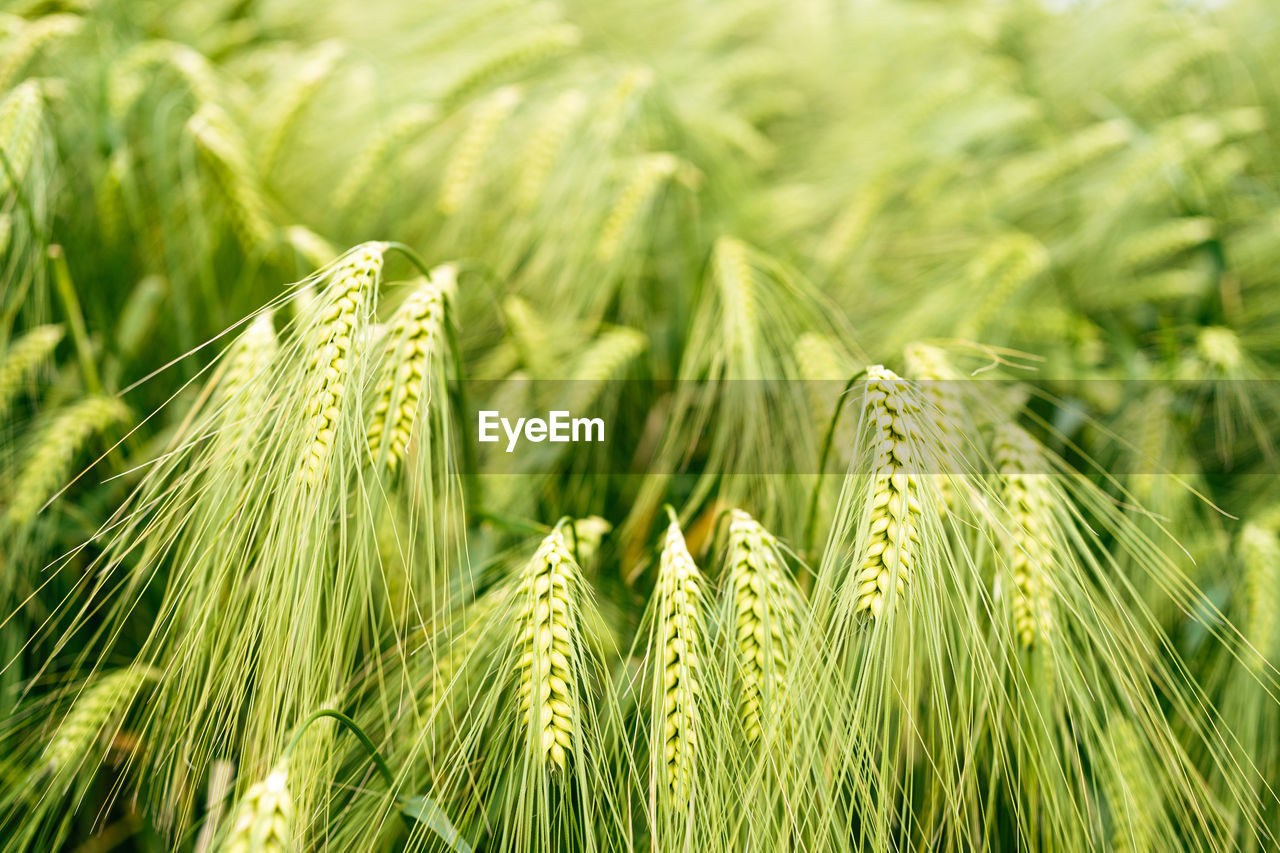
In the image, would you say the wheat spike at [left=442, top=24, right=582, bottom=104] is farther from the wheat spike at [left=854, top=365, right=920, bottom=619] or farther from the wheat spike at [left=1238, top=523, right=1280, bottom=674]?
the wheat spike at [left=1238, top=523, right=1280, bottom=674]

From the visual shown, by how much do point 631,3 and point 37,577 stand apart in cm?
182

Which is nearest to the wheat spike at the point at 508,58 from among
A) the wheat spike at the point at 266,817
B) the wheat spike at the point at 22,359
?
the wheat spike at the point at 22,359

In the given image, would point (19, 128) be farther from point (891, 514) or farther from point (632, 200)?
point (891, 514)

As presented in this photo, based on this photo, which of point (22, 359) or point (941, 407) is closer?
point (941, 407)

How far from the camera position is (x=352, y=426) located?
0.54 metres

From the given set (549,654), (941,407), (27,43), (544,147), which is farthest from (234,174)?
(941,407)

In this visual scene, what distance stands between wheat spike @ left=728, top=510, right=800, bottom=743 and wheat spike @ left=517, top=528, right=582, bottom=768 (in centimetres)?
13

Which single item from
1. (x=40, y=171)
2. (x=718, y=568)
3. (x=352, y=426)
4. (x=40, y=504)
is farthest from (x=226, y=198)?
(x=718, y=568)

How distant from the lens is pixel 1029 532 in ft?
1.95

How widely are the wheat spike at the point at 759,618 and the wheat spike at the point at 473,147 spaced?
66 cm

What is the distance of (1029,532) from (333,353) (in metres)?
0.57

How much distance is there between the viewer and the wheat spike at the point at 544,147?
1.07 m

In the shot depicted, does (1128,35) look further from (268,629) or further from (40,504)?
(40,504)

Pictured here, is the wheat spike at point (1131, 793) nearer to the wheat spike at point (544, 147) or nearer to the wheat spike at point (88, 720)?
the wheat spike at point (88, 720)
